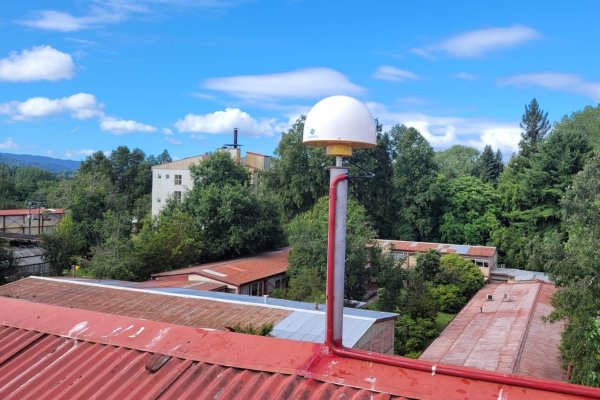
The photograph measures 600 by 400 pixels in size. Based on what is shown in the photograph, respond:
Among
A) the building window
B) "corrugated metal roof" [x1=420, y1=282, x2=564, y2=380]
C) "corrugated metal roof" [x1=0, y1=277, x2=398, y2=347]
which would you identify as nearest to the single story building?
"corrugated metal roof" [x1=420, y1=282, x2=564, y2=380]

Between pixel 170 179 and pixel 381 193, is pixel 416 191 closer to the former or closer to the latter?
pixel 381 193

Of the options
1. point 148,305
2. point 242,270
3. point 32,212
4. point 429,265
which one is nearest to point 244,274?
point 242,270

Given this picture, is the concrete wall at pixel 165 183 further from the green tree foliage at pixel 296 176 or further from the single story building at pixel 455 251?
the single story building at pixel 455 251

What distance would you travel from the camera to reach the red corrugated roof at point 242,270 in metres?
21.4

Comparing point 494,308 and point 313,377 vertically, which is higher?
point 313,377

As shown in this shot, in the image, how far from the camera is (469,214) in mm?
35750

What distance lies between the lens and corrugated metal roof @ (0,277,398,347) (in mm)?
11875

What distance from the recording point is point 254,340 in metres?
3.41

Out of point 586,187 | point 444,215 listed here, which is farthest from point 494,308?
point 444,215

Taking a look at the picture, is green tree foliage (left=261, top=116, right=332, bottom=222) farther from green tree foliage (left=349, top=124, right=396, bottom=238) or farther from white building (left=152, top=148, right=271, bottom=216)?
white building (left=152, top=148, right=271, bottom=216)

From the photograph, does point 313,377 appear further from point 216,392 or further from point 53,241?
point 53,241

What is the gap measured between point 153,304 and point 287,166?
65.8ft

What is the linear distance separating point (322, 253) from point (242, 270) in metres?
4.56

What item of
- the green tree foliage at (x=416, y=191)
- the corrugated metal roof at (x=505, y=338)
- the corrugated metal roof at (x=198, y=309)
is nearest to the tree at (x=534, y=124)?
the green tree foliage at (x=416, y=191)
